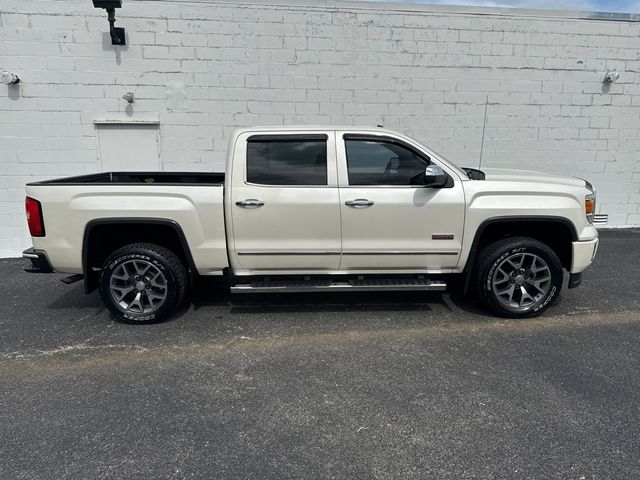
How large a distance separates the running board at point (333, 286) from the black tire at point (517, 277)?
480 millimetres

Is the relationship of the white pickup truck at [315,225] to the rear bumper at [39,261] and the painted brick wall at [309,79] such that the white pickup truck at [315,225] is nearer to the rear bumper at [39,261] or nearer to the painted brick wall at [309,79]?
the rear bumper at [39,261]

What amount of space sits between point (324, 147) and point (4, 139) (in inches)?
239

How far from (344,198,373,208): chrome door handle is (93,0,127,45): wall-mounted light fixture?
208 inches

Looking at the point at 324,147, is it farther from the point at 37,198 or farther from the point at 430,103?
the point at 430,103

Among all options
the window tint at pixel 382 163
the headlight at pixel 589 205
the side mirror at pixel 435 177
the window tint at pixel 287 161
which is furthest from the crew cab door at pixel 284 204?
the headlight at pixel 589 205

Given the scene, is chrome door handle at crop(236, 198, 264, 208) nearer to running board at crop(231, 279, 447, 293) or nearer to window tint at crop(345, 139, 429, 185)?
running board at crop(231, 279, 447, 293)

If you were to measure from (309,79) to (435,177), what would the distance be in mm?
4321

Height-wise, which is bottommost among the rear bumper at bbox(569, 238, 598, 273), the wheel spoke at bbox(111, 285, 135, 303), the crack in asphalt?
the crack in asphalt

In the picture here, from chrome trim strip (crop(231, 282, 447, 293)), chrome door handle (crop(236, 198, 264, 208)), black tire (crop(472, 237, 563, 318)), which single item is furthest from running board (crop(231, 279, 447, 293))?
chrome door handle (crop(236, 198, 264, 208))

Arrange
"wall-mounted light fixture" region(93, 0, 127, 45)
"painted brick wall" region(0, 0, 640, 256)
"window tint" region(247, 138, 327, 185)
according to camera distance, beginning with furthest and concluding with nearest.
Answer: "painted brick wall" region(0, 0, 640, 256), "wall-mounted light fixture" region(93, 0, 127, 45), "window tint" region(247, 138, 327, 185)

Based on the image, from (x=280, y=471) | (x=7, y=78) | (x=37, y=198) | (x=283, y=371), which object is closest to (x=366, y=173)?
(x=283, y=371)

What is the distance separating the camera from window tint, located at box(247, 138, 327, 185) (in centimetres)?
434

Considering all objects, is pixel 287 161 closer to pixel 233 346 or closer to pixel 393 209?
pixel 393 209

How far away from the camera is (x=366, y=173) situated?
14.3ft
